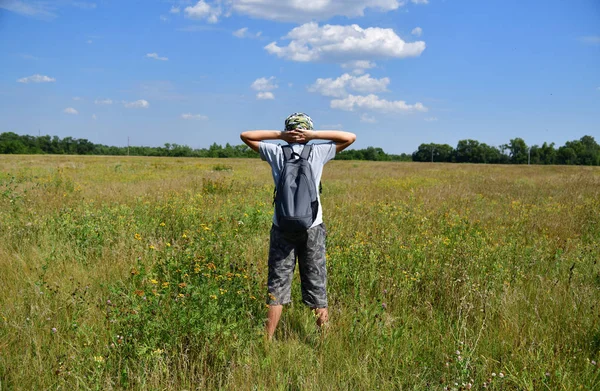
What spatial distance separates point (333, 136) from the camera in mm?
3359

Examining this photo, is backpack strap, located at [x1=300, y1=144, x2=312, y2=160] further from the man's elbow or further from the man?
the man's elbow

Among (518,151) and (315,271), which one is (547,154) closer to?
(518,151)

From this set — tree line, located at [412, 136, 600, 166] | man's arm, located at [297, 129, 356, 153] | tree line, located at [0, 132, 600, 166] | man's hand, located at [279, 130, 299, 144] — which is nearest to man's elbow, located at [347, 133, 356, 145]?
man's arm, located at [297, 129, 356, 153]

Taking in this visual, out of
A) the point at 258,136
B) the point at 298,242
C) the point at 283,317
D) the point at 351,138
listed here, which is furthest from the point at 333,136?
the point at 283,317

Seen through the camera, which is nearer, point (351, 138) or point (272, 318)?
point (272, 318)

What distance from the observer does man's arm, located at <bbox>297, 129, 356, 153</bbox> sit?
10.6ft

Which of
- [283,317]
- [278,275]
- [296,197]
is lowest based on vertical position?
[283,317]

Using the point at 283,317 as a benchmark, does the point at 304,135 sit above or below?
above

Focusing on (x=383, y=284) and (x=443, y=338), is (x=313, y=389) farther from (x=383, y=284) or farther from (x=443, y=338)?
(x=383, y=284)

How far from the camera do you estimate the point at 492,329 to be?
3.42 m

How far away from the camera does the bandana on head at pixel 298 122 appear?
127 inches

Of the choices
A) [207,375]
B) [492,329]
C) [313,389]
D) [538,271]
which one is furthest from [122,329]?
[538,271]

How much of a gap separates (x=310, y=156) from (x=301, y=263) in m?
0.91

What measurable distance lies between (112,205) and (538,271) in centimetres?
761
